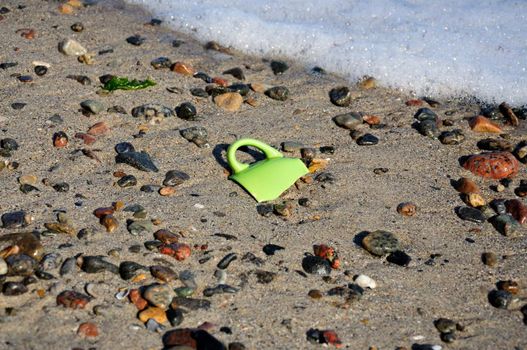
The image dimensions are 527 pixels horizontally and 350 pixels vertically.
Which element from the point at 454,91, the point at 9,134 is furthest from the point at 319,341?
the point at 454,91

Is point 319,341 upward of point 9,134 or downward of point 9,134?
upward

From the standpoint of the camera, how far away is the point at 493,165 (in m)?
4.30

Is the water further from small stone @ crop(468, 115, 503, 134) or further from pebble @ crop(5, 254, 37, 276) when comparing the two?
pebble @ crop(5, 254, 37, 276)

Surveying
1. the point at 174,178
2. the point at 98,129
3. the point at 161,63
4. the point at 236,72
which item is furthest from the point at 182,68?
the point at 174,178

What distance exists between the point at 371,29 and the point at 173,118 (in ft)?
6.31

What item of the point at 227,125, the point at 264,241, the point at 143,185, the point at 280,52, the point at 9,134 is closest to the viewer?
the point at 264,241

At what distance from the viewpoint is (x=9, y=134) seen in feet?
14.1

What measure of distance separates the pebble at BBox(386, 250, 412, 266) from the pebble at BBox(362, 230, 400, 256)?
0.02 metres

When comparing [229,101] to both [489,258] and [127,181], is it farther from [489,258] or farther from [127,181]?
[489,258]

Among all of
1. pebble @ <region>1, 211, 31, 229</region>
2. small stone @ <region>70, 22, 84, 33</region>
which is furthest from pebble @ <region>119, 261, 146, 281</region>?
small stone @ <region>70, 22, 84, 33</region>

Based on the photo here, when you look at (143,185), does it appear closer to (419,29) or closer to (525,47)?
(419,29)

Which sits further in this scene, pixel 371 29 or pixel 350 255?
pixel 371 29

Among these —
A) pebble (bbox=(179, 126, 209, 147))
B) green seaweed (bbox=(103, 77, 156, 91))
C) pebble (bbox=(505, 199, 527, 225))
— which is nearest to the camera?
pebble (bbox=(505, 199, 527, 225))

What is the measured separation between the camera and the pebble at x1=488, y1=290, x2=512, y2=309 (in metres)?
3.34
